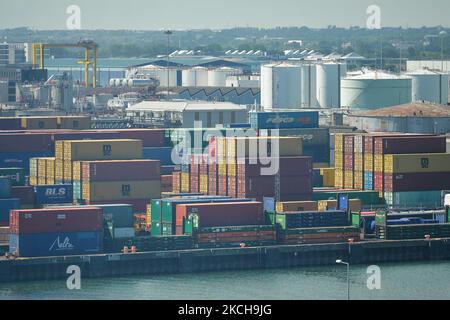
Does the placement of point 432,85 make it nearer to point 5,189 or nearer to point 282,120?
point 282,120

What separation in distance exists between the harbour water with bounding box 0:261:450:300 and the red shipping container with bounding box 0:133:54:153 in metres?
13.8

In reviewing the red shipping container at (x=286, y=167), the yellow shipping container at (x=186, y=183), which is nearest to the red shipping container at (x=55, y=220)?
the red shipping container at (x=286, y=167)

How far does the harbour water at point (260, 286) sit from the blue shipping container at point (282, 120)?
44.3 ft

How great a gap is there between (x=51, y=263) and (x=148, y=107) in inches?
1447

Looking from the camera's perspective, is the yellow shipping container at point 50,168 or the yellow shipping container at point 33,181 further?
the yellow shipping container at point 33,181

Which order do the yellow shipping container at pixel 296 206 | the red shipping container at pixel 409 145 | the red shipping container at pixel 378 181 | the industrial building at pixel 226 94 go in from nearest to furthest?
the yellow shipping container at pixel 296 206 < the red shipping container at pixel 378 181 < the red shipping container at pixel 409 145 < the industrial building at pixel 226 94

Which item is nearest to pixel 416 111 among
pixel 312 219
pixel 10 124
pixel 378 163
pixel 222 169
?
pixel 378 163

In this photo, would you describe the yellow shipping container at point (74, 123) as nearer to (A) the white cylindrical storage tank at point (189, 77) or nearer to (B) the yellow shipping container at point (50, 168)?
(B) the yellow shipping container at point (50, 168)

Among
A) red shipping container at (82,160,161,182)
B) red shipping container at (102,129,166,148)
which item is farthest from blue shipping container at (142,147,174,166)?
red shipping container at (82,160,161,182)

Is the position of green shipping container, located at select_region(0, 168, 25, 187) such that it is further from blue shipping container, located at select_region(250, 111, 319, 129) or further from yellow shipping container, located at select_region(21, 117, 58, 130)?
yellow shipping container, located at select_region(21, 117, 58, 130)

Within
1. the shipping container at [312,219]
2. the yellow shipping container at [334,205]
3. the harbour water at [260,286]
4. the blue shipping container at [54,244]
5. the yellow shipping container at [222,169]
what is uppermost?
the yellow shipping container at [222,169]

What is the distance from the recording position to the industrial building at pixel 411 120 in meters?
72.2

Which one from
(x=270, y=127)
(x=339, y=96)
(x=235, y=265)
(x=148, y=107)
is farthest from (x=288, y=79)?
(x=235, y=265)
